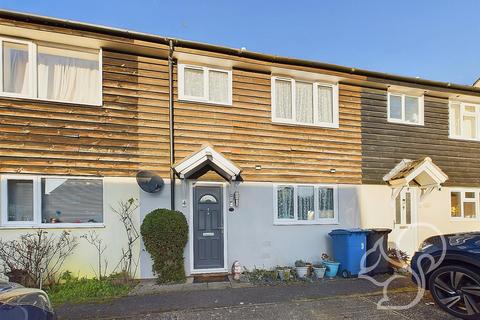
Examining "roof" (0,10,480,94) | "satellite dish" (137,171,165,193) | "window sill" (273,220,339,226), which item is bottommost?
"window sill" (273,220,339,226)

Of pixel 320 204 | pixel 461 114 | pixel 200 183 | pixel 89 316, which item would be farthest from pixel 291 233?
pixel 461 114

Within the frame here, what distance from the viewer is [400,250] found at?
29.4 ft

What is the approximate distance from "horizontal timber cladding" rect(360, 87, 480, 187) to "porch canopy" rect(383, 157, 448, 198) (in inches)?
9.2

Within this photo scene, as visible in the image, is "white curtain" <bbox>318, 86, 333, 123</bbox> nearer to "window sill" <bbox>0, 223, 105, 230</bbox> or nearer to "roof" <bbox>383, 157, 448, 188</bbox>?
"roof" <bbox>383, 157, 448, 188</bbox>

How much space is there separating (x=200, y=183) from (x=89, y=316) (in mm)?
3595

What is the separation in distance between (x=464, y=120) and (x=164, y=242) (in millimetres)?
10817

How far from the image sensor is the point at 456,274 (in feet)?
15.6

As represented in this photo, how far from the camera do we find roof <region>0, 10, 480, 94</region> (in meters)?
6.44

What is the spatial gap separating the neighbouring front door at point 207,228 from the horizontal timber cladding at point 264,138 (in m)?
0.98

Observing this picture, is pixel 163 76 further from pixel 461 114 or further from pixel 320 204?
pixel 461 114

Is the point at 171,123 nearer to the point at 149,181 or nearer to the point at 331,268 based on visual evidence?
the point at 149,181

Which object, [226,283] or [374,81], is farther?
[374,81]

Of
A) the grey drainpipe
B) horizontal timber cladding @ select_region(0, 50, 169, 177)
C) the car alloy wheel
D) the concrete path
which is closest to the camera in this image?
the car alloy wheel

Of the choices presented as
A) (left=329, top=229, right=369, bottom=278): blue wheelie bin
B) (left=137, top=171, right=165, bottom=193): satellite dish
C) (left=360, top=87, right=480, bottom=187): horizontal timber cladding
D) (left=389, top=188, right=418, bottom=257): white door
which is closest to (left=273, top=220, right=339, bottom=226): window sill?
(left=329, top=229, right=369, bottom=278): blue wheelie bin
